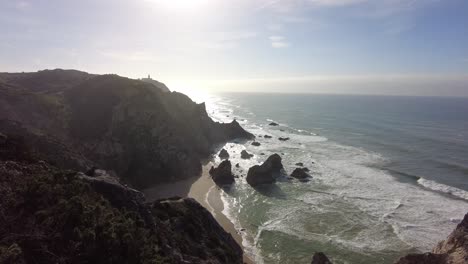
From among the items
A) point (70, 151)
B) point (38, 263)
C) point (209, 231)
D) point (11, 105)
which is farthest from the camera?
point (11, 105)

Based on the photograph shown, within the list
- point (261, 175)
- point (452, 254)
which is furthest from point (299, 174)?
point (452, 254)

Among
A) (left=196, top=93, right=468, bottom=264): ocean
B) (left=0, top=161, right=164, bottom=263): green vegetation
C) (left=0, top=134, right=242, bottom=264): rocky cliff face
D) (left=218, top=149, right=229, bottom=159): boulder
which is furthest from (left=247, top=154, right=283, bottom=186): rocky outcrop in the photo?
(left=0, top=161, right=164, bottom=263): green vegetation

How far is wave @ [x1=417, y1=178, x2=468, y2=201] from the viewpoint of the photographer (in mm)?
46256

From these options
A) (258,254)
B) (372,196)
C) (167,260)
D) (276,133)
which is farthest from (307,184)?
(276,133)

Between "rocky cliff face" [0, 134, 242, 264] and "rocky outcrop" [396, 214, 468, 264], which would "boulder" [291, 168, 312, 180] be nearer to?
"rocky outcrop" [396, 214, 468, 264]

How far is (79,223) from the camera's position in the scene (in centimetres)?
1470

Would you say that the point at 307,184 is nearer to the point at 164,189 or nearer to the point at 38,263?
the point at 164,189

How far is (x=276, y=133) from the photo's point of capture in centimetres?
9888

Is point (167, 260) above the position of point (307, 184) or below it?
above

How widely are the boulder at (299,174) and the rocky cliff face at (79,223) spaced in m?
31.6

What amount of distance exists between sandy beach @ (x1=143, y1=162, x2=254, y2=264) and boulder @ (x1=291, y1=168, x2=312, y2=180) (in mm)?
12939

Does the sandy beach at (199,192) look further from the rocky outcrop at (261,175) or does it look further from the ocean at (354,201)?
the rocky outcrop at (261,175)

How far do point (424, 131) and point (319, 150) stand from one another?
138 ft

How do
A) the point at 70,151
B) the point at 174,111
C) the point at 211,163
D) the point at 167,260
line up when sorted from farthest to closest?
the point at 174,111 → the point at 211,163 → the point at 70,151 → the point at 167,260
